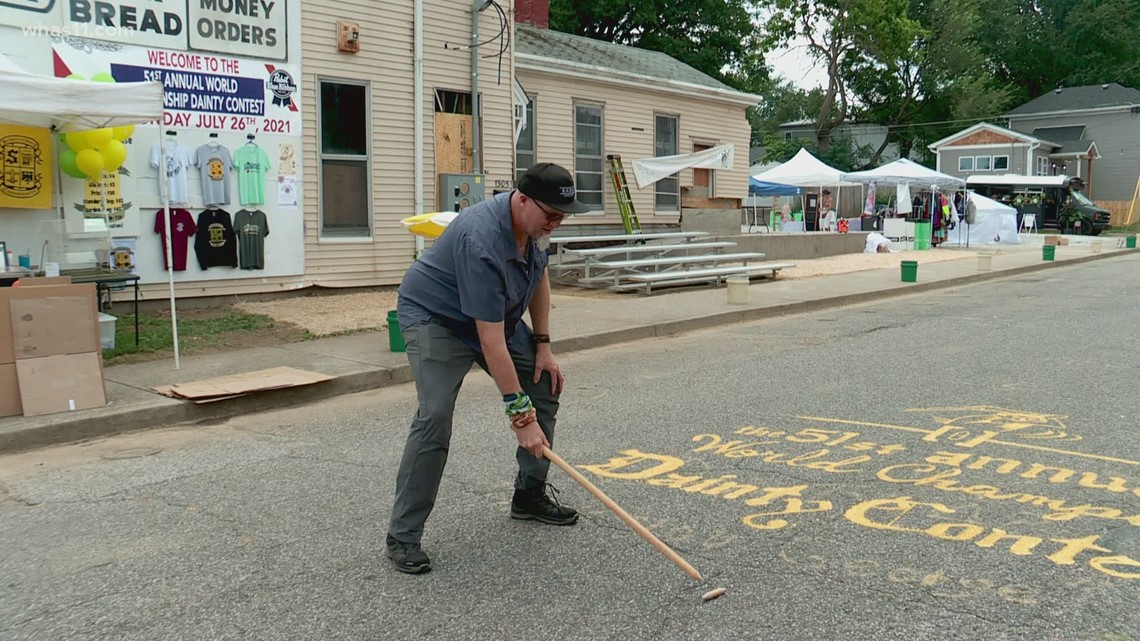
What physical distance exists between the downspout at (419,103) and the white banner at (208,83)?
187 cm

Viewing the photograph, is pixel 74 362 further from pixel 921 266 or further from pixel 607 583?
pixel 921 266

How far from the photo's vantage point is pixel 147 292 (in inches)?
425

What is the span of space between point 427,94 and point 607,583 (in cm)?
1102

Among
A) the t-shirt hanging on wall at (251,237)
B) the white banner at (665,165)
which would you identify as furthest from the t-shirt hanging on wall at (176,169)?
the white banner at (665,165)

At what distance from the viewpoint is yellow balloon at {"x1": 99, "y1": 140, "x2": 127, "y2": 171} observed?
933 cm

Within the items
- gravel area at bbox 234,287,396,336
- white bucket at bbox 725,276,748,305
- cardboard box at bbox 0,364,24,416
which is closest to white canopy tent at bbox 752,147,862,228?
white bucket at bbox 725,276,748,305

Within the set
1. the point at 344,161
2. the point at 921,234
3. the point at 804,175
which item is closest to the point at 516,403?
the point at 344,161

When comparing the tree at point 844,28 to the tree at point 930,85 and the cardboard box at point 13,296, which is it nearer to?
the tree at point 930,85

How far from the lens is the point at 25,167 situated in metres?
9.41

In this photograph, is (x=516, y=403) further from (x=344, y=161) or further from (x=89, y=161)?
(x=344, y=161)

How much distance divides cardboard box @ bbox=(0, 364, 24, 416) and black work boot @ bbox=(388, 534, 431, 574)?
4.14 m

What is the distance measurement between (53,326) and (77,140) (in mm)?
3500

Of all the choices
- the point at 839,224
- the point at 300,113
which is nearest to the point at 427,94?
the point at 300,113

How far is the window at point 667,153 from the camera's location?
19391mm
